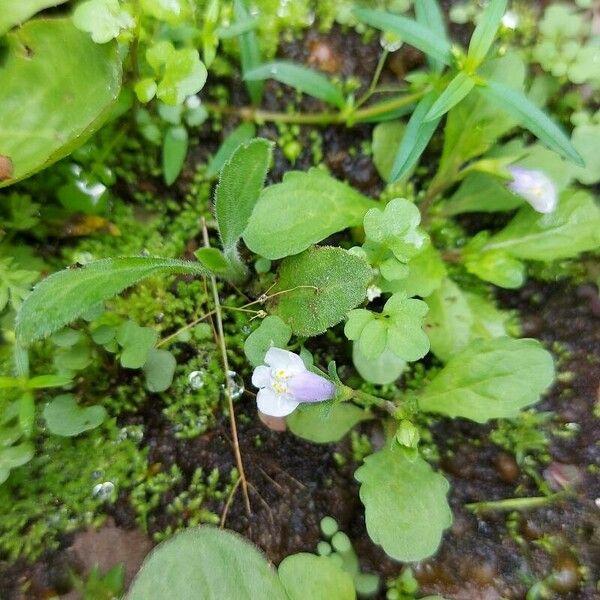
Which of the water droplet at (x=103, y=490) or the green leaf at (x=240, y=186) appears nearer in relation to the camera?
the green leaf at (x=240, y=186)

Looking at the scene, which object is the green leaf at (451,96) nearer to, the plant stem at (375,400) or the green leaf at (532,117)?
the green leaf at (532,117)

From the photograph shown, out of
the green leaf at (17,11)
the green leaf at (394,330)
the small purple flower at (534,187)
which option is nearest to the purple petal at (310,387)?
the green leaf at (394,330)

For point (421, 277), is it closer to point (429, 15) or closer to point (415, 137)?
point (415, 137)

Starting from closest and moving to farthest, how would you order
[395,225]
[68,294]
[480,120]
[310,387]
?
[68,294]
[310,387]
[395,225]
[480,120]

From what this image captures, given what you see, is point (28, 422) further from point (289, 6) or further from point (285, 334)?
point (289, 6)

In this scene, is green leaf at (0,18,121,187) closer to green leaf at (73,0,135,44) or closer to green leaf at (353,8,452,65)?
green leaf at (73,0,135,44)

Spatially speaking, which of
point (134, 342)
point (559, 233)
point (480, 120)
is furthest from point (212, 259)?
point (559, 233)

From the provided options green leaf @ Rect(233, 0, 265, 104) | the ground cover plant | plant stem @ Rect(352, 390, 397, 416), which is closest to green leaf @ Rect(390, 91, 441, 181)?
the ground cover plant

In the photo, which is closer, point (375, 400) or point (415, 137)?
point (375, 400)
